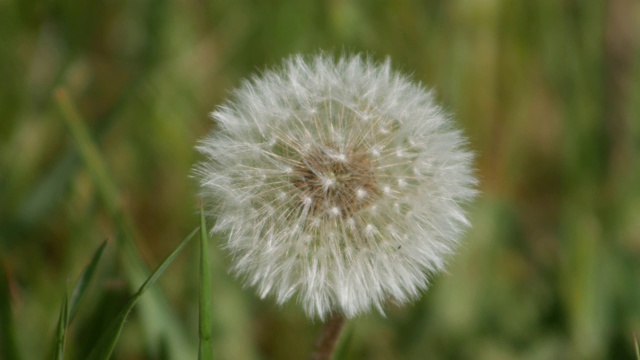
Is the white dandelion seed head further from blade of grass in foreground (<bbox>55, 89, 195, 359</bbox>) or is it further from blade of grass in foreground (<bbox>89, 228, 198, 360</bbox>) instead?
blade of grass in foreground (<bbox>55, 89, 195, 359</bbox>)

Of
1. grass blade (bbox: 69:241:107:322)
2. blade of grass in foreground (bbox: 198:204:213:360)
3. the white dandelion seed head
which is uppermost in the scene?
the white dandelion seed head

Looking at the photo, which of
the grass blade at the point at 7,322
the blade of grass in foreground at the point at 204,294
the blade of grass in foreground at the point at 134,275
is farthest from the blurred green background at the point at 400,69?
the blade of grass in foreground at the point at 204,294

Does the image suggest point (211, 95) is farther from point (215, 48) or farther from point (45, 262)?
point (45, 262)

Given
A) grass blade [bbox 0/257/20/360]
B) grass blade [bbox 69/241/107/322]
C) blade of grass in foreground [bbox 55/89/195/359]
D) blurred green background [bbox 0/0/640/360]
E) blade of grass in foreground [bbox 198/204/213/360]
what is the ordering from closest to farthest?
blade of grass in foreground [bbox 198/204/213/360]
grass blade [bbox 69/241/107/322]
grass blade [bbox 0/257/20/360]
blade of grass in foreground [bbox 55/89/195/359]
blurred green background [bbox 0/0/640/360]

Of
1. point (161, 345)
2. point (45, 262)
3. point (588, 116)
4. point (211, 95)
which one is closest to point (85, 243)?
point (45, 262)

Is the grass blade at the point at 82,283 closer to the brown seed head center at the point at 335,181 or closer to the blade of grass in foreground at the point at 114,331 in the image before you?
the blade of grass in foreground at the point at 114,331

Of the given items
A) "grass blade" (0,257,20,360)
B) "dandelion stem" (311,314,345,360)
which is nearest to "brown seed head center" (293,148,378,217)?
"dandelion stem" (311,314,345,360)

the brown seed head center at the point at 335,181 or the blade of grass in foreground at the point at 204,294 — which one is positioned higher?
the brown seed head center at the point at 335,181
